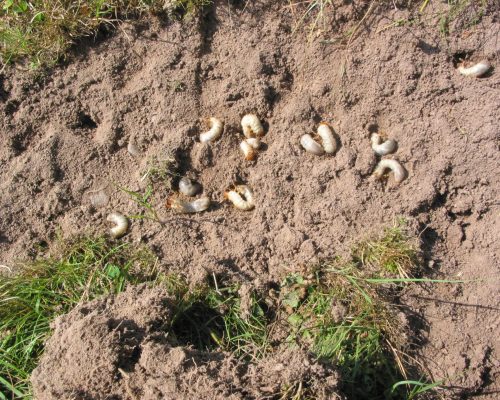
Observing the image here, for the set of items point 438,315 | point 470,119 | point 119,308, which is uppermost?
point 470,119

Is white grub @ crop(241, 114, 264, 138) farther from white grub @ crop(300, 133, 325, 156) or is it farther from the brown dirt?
white grub @ crop(300, 133, 325, 156)

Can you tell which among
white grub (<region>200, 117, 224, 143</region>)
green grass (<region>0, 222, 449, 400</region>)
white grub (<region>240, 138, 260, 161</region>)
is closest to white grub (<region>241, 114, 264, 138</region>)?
white grub (<region>240, 138, 260, 161</region>)

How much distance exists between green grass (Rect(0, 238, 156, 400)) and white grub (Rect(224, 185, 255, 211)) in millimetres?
737

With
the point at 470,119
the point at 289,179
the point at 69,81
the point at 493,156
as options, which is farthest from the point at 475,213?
the point at 69,81

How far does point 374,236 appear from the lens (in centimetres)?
345

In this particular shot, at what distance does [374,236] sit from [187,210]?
4.60ft

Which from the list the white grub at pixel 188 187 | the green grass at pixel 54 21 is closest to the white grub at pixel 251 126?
the white grub at pixel 188 187

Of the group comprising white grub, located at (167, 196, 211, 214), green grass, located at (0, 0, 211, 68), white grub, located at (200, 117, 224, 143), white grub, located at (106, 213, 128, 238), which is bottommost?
white grub, located at (106, 213, 128, 238)

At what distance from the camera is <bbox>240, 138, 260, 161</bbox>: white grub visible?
3.63m

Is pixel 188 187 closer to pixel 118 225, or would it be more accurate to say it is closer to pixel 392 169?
pixel 118 225

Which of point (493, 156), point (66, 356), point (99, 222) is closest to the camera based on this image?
point (66, 356)

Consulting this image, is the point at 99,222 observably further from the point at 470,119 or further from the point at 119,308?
the point at 470,119

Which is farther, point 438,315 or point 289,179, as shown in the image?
point 289,179

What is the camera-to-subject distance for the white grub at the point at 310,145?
355 centimetres
